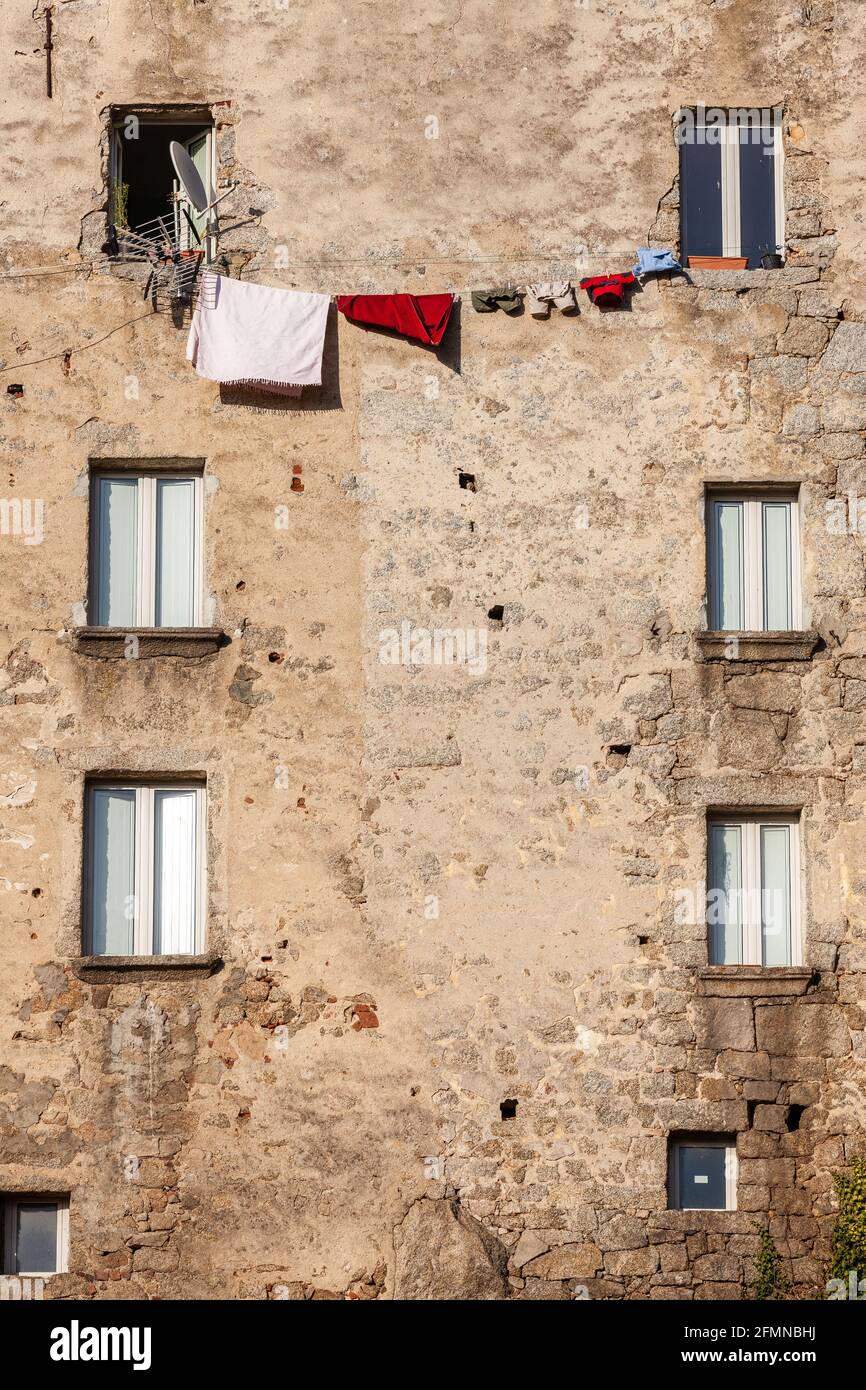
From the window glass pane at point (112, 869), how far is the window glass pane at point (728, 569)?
5.11m

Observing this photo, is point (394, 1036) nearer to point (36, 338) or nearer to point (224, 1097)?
point (224, 1097)

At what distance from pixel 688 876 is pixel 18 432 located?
261 inches

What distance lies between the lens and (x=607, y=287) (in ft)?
53.8

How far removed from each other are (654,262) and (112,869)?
266 inches

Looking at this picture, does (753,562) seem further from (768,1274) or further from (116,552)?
(768,1274)

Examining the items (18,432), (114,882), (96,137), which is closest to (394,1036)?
(114,882)

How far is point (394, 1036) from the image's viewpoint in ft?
51.2

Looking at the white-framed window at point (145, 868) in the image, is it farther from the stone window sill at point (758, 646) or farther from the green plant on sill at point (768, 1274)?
the green plant on sill at point (768, 1274)

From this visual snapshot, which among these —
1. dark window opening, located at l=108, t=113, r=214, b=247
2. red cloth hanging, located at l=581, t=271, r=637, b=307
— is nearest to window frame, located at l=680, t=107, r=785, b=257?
red cloth hanging, located at l=581, t=271, r=637, b=307

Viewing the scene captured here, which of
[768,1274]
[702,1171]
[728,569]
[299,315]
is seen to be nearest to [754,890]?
[702,1171]

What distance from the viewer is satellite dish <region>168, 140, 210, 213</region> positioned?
1577cm

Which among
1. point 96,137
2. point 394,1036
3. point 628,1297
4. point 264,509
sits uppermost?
point 96,137

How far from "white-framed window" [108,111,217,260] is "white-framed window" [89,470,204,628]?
2.16 m

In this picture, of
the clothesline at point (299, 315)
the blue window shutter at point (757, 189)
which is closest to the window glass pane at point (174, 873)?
the clothesline at point (299, 315)
